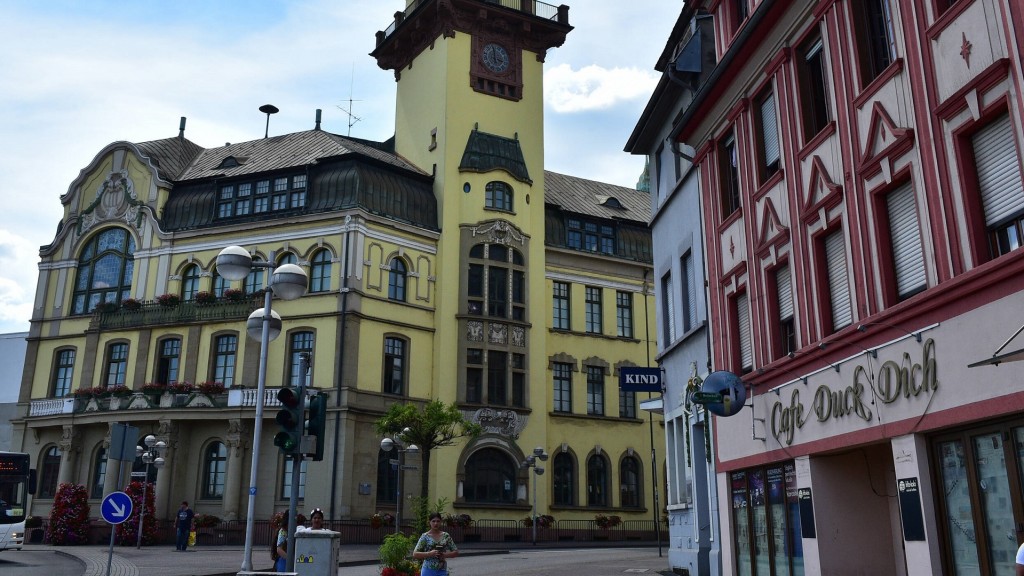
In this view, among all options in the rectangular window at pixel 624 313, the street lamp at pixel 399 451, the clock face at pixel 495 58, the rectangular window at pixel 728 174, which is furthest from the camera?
the rectangular window at pixel 624 313

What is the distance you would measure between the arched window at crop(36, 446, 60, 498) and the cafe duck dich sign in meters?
37.7

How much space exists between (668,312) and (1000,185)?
14.4 metres

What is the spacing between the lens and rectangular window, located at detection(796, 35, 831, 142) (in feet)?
48.0

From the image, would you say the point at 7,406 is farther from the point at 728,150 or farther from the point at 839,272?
the point at 839,272

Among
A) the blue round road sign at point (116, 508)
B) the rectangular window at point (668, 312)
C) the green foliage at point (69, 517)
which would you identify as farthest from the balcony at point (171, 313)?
the blue round road sign at point (116, 508)

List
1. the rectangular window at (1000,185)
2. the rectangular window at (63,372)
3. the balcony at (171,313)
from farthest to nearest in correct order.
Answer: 1. the rectangular window at (63,372)
2. the balcony at (171,313)
3. the rectangular window at (1000,185)

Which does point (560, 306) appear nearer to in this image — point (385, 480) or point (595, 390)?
point (595, 390)

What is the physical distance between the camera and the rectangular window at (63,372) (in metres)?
44.0

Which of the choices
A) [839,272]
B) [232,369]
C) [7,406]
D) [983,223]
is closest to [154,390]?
[232,369]

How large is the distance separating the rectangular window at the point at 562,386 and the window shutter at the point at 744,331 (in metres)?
27.6

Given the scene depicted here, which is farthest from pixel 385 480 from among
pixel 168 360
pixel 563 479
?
pixel 168 360

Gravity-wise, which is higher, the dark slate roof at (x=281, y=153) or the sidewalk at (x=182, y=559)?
the dark slate roof at (x=281, y=153)

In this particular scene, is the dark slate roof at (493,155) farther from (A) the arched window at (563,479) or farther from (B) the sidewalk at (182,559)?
(B) the sidewalk at (182,559)

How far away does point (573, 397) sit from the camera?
150 feet
